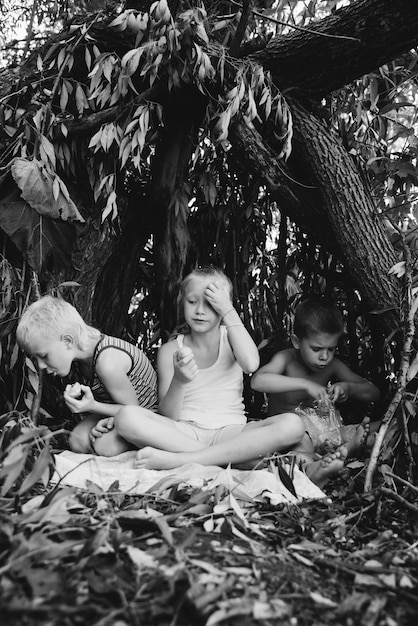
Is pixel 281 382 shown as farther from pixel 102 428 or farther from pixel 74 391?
pixel 74 391

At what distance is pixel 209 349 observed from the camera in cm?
324

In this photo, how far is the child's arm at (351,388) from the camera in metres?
3.17

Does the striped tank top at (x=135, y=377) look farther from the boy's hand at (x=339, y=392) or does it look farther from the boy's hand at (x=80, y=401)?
the boy's hand at (x=339, y=392)

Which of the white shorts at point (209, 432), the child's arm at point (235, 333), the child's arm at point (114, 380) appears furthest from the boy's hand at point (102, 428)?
the child's arm at point (235, 333)

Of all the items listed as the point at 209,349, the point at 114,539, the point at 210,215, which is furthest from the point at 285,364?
the point at 114,539

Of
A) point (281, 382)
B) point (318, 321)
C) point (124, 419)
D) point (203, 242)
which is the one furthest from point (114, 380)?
point (203, 242)

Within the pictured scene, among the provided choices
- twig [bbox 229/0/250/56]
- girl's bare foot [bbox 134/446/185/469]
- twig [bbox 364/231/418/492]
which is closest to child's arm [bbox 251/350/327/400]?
twig [bbox 364/231/418/492]

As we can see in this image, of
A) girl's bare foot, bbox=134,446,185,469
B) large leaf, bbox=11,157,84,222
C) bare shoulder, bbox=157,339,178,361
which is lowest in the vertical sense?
girl's bare foot, bbox=134,446,185,469

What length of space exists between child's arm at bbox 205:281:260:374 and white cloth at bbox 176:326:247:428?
165 millimetres

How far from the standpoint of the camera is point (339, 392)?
315 cm

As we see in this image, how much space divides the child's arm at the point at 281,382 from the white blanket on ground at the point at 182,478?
0.61 metres

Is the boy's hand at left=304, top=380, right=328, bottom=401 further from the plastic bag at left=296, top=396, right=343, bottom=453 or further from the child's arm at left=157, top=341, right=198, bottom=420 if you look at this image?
the child's arm at left=157, top=341, right=198, bottom=420

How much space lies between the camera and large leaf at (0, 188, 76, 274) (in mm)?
2996

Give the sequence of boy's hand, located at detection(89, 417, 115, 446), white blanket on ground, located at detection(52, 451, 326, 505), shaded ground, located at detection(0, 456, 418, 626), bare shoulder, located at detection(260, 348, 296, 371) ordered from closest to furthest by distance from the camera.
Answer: shaded ground, located at detection(0, 456, 418, 626)
white blanket on ground, located at detection(52, 451, 326, 505)
boy's hand, located at detection(89, 417, 115, 446)
bare shoulder, located at detection(260, 348, 296, 371)
